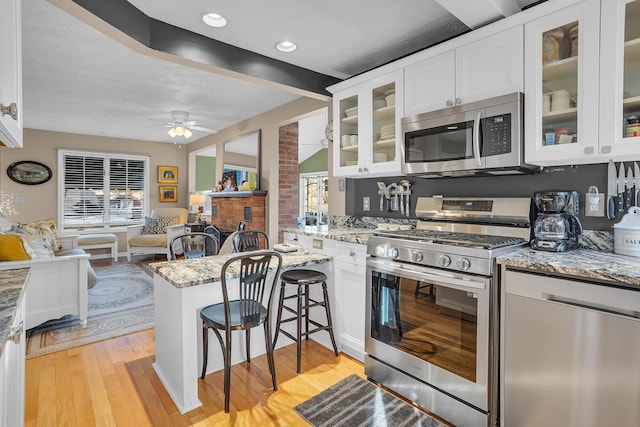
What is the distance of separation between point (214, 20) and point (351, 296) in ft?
7.06

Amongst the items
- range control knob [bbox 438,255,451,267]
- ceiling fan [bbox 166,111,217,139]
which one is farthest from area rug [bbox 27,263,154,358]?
range control knob [bbox 438,255,451,267]

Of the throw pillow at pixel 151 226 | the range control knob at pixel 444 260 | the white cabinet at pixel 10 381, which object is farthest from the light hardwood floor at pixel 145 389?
the throw pillow at pixel 151 226

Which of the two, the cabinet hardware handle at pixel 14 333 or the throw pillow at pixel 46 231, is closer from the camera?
the cabinet hardware handle at pixel 14 333

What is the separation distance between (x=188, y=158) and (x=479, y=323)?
730 centimetres

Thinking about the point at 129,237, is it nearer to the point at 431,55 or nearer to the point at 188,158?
the point at 188,158

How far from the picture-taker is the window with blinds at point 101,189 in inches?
253

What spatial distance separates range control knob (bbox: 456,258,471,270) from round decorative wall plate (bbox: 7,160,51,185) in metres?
7.27

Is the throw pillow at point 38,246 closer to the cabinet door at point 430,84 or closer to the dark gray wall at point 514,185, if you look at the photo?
the dark gray wall at point 514,185

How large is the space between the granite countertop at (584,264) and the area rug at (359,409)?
1.00m

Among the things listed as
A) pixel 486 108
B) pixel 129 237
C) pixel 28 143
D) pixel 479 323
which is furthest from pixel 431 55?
pixel 28 143

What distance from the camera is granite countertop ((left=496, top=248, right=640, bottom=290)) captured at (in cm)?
132

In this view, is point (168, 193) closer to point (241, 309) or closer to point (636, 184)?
point (241, 309)

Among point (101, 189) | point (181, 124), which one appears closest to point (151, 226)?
point (101, 189)

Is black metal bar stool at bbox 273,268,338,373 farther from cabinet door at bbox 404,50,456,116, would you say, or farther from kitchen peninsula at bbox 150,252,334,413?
cabinet door at bbox 404,50,456,116
